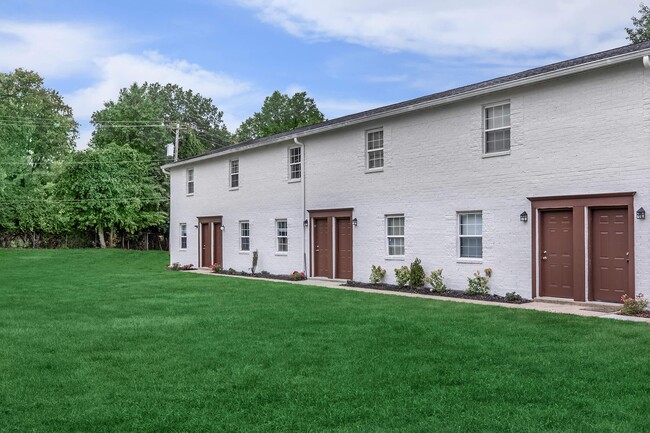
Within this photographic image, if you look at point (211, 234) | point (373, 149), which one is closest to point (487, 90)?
point (373, 149)

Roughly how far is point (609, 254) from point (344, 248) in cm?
898

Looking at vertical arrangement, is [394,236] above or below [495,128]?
below

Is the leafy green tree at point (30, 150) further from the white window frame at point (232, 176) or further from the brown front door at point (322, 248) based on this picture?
the brown front door at point (322, 248)

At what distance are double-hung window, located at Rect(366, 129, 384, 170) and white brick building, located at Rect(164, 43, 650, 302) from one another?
0.16 feet

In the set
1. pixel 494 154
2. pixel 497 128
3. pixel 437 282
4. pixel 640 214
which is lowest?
pixel 437 282

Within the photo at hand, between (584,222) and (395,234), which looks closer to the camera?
(584,222)

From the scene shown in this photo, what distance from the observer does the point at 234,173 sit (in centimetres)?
2634

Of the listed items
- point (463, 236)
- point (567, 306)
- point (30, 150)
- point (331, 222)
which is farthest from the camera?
point (30, 150)

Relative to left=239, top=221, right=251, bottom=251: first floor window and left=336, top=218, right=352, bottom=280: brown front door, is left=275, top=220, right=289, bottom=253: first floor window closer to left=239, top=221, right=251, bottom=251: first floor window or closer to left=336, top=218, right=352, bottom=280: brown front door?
left=239, top=221, right=251, bottom=251: first floor window

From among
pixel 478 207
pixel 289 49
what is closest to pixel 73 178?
pixel 289 49

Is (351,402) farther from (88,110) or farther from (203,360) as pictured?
(88,110)

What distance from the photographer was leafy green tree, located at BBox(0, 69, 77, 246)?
45.2m

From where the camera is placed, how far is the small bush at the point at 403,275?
17.3 meters

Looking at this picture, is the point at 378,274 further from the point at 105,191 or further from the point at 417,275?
the point at 105,191
